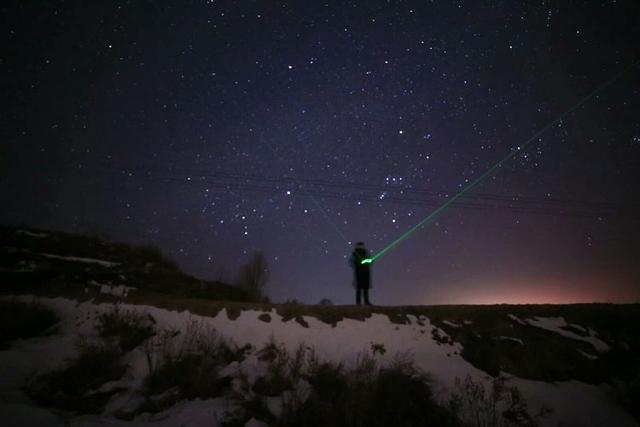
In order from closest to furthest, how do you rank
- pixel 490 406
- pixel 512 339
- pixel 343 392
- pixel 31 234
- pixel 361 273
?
pixel 343 392, pixel 490 406, pixel 512 339, pixel 361 273, pixel 31 234

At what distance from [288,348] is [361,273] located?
15.5ft

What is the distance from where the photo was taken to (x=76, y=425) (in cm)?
441

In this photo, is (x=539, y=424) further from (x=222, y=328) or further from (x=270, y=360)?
(x=222, y=328)

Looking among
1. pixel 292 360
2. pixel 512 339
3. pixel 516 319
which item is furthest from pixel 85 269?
pixel 516 319

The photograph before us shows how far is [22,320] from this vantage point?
6.60 m

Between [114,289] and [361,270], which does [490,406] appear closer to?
[361,270]

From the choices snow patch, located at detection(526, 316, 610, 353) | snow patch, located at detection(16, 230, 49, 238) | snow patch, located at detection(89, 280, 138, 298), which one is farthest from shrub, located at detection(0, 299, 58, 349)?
snow patch, located at detection(526, 316, 610, 353)

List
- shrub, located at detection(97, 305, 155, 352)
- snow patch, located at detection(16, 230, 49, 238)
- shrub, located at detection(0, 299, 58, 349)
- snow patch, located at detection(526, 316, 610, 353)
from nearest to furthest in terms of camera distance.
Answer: shrub, located at detection(0, 299, 58, 349), shrub, located at detection(97, 305, 155, 352), snow patch, located at detection(526, 316, 610, 353), snow patch, located at detection(16, 230, 49, 238)

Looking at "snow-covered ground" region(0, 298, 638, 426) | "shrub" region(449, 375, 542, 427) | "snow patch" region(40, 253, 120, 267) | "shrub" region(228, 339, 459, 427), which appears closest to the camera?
"snow-covered ground" region(0, 298, 638, 426)

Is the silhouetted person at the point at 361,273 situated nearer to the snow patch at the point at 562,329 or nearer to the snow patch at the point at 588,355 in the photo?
the snow patch at the point at 562,329

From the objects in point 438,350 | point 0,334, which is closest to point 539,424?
point 438,350

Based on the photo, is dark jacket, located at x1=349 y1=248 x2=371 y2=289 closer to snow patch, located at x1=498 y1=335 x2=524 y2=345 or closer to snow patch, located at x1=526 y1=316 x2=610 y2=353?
snow patch, located at x1=498 y1=335 x2=524 y2=345

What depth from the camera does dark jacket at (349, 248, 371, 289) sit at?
1120 cm

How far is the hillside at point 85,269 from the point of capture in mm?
9117
